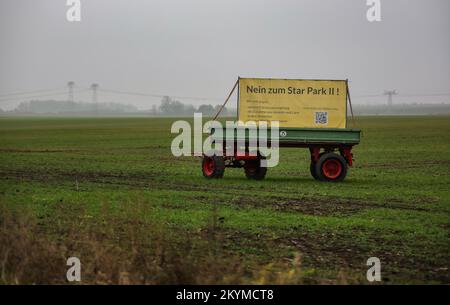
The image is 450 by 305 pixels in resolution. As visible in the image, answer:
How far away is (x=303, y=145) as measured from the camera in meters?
22.7

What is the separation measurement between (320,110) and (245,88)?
2.30m

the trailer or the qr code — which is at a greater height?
the qr code

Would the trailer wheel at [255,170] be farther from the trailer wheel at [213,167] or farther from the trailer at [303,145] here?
the trailer wheel at [213,167]

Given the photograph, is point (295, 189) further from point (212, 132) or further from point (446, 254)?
point (446, 254)

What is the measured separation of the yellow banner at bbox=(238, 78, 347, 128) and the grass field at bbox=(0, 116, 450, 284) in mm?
1890

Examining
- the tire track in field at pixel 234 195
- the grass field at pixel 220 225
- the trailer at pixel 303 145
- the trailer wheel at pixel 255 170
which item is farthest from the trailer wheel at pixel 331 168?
the tire track in field at pixel 234 195

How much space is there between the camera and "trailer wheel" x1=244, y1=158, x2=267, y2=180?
23494 mm

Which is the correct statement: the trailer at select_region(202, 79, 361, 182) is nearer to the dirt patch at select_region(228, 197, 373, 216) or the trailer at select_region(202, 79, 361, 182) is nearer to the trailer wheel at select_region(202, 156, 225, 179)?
the trailer wheel at select_region(202, 156, 225, 179)

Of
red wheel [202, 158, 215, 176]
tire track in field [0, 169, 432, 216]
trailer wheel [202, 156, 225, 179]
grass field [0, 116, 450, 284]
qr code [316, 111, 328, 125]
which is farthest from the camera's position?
red wheel [202, 158, 215, 176]

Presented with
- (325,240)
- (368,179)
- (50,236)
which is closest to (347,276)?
(325,240)

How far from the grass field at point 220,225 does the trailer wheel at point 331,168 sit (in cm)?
41

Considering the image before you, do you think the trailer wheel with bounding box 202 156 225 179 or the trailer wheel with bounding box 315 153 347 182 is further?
the trailer wheel with bounding box 202 156 225 179

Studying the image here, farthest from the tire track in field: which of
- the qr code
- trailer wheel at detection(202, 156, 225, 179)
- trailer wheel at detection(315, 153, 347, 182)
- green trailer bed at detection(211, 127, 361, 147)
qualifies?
the qr code

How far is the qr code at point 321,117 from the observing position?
74.7 feet
